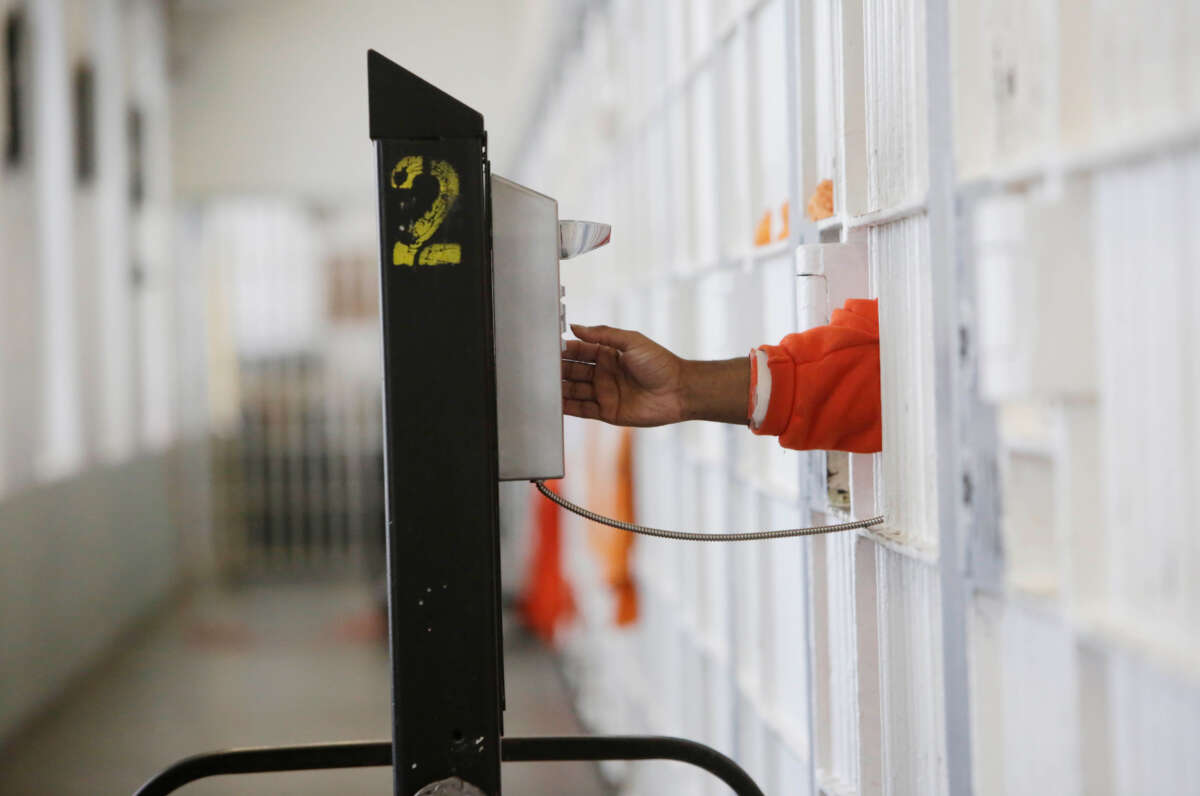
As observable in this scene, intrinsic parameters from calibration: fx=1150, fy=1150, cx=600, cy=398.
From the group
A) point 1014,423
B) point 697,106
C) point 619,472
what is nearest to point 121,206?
point 619,472

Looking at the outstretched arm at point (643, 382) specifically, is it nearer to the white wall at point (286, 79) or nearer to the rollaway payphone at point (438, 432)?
the rollaway payphone at point (438, 432)

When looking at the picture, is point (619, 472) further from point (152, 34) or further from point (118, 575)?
point (152, 34)

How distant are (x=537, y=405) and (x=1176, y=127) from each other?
2.27ft

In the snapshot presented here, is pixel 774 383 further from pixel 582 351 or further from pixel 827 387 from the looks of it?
pixel 582 351

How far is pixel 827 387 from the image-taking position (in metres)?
1.54

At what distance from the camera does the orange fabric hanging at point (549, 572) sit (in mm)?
5164

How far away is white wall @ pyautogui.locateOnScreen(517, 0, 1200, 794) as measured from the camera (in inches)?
34.8

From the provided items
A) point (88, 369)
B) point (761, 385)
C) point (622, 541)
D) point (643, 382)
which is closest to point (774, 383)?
point (761, 385)

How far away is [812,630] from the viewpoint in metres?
1.75

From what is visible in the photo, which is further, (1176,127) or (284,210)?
(284,210)

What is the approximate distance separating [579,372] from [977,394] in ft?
2.17

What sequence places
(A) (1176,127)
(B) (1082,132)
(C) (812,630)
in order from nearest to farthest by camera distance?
(A) (1176,127), (B) (1082,132), (C) (812,630)

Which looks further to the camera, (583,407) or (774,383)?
(583,407)

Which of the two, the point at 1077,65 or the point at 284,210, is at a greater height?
the point at 284,210
